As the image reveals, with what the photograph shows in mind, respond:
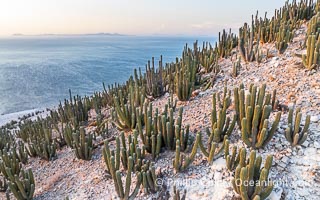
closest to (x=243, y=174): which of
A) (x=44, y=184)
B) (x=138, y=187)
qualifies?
(x=138, y=187)

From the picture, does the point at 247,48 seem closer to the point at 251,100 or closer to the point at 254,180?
the point at 251,100

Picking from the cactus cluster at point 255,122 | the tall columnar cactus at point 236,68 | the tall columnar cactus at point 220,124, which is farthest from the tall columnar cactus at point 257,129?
the tall columnar cactus at point 236,68

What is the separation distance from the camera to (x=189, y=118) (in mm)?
5246

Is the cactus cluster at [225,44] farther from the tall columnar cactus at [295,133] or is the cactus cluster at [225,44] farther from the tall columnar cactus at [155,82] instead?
the tall columnar cactus at [295,133]

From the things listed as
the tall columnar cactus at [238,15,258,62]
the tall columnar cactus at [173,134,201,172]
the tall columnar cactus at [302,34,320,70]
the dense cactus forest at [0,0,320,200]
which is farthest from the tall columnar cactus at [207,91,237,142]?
the tall columnar cactus at [238,15,258,62]

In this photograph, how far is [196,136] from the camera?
14.0 feet

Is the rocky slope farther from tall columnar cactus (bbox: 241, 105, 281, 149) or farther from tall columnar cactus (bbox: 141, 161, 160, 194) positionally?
tall columnar cactus (bbox: 241, 105, 281, 149)

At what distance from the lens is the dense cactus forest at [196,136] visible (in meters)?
3.59

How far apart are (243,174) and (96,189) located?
2.43 metres

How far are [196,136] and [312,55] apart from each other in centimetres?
289

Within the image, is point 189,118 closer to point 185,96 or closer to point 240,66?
point 185,96

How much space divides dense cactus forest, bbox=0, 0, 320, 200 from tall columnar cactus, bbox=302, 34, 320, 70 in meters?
0.02

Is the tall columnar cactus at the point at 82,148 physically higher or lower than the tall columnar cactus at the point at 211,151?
lower

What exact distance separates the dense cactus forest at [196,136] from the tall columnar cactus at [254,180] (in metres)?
0.01
